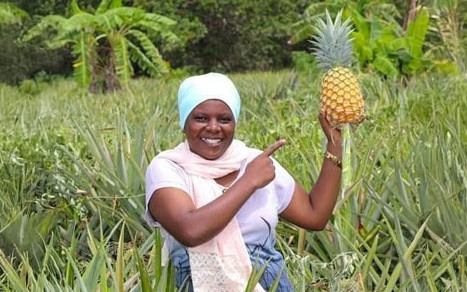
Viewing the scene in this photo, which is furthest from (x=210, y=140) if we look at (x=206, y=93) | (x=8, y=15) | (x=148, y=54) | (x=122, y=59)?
(x=8, y=15)

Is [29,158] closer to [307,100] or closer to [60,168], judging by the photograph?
[60,168]

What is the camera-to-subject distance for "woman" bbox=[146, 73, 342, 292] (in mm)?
2514

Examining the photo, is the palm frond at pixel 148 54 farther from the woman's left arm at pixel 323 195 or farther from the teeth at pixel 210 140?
the teeth at pixel 210 140

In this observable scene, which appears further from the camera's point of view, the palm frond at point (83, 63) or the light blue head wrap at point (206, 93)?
the palm frond at point (83, 63)

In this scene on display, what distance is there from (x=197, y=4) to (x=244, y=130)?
20.5 m

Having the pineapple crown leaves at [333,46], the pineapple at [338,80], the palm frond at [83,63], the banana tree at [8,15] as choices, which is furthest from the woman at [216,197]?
the banana tree at [8,15]

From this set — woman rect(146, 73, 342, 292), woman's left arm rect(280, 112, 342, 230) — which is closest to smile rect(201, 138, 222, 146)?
woman rect(146, 73, 342, 292)

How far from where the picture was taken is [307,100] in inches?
347

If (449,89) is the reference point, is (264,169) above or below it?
above

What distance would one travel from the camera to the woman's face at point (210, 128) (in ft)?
8.77

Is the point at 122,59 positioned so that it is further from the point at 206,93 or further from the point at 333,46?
the point at 206,93

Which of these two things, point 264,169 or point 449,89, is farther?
point 449,89

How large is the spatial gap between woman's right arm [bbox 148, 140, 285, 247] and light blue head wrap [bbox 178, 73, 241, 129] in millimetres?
213

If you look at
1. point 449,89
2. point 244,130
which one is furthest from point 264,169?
point 449,89
